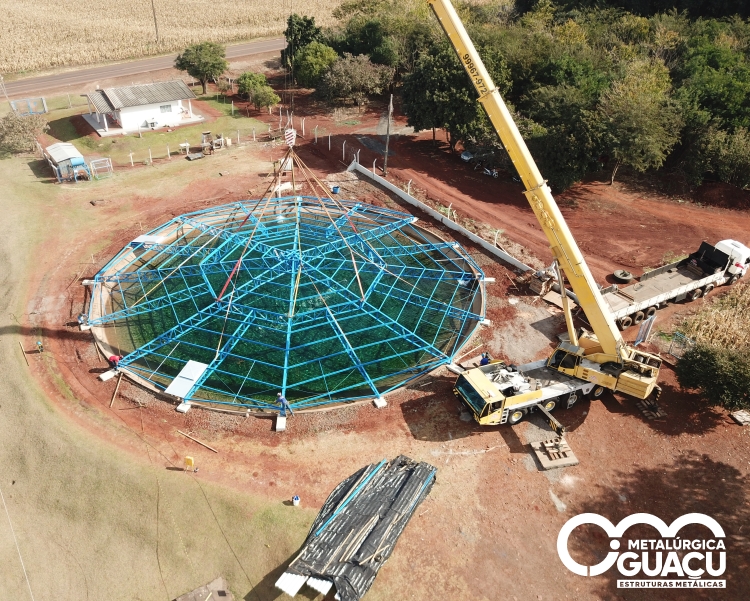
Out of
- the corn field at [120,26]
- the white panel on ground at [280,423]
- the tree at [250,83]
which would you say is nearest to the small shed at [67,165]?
the tree at [250,83]

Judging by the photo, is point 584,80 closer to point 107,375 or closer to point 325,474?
point 325,474

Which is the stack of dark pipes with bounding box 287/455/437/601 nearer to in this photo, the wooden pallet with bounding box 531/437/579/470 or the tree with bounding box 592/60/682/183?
the wooden pallet with bounding box 531/437/579/470

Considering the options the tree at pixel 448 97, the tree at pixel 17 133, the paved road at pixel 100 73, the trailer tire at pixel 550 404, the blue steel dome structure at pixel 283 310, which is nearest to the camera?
the trailer tire at pixel 550 404

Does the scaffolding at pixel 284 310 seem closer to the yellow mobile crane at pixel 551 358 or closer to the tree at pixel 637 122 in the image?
the yellow mobile crane at pixel 551 358

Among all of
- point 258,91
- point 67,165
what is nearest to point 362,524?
point 67,165

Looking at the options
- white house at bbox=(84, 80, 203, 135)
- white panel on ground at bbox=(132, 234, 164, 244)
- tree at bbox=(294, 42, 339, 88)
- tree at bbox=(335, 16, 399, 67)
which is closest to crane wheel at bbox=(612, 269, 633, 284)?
white panel on ground at bbox=(132, 234, 164, 244)
